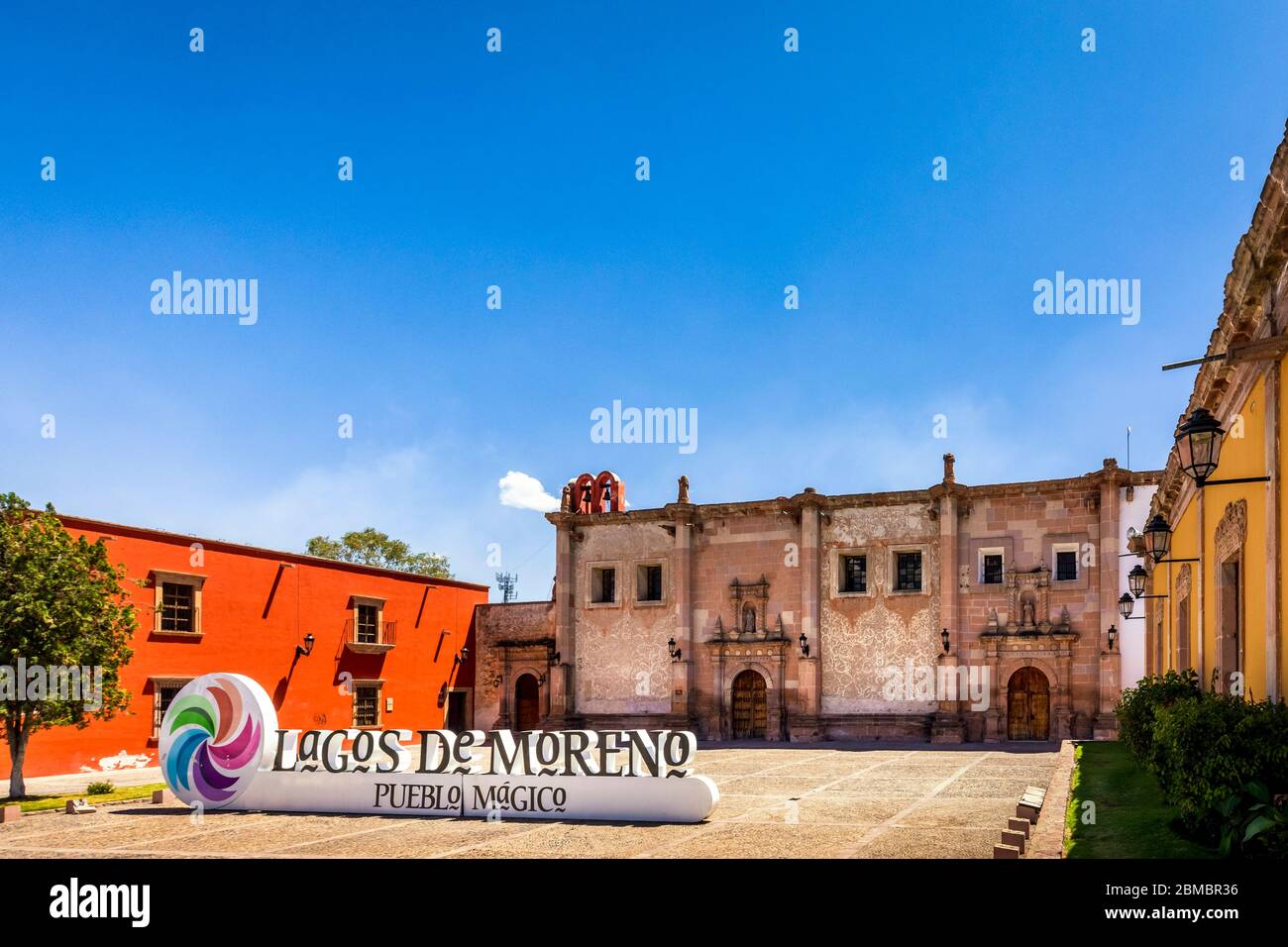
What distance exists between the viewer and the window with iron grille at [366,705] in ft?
99.4

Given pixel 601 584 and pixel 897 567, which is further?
pixel 601 584

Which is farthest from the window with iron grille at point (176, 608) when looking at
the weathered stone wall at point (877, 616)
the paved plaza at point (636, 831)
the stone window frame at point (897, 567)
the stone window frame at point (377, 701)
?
the stone window frame at point (897, 567)

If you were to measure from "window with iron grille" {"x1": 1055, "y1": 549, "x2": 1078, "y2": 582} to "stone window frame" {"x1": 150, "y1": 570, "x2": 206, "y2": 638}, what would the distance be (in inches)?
873

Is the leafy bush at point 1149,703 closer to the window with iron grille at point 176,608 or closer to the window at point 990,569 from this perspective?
the window at point 990,569

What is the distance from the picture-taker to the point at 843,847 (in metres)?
11.6

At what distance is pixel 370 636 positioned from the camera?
102 ft

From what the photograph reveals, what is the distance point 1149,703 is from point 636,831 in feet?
23.6

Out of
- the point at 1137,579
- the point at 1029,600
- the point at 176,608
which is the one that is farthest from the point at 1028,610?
the point at 176,608

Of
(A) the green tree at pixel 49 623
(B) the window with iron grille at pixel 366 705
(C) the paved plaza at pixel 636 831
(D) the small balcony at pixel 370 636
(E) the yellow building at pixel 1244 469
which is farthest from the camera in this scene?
(B) the window with iron grille at pixel 366 705

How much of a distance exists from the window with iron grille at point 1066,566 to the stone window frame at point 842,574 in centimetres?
502

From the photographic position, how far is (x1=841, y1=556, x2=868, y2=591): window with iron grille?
104ft

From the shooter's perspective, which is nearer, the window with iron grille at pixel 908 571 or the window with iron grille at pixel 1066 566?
the window with iron grille at pixel 1066 566

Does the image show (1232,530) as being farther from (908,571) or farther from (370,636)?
(370,636)

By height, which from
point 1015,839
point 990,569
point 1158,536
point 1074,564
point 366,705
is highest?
point 1158,536
